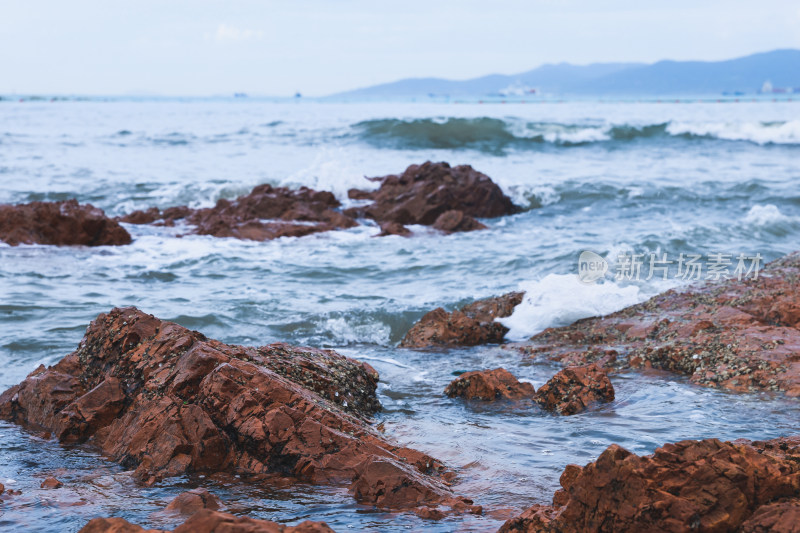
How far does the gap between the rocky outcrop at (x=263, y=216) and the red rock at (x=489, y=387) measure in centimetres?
802

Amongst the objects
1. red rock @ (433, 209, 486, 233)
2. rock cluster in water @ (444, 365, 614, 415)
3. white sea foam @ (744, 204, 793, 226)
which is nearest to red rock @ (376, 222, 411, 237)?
red rock @ (433, 209, 486, 233)

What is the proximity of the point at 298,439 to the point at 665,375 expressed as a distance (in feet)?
10.4

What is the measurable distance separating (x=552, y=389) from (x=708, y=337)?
1.68 meters

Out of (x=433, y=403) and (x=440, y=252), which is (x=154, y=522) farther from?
(x=440, y=252)

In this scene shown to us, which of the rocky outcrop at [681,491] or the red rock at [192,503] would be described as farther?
the red rock at [192,503]

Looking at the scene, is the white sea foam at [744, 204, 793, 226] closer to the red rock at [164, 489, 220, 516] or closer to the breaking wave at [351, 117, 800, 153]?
the red rock at [164, 489, 220, 516]

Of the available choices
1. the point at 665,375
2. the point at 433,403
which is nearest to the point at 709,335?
the point at 665,375

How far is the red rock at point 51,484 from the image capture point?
3.50 meters

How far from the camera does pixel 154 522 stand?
2918 mm

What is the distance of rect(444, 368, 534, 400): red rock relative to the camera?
5188 millimetres

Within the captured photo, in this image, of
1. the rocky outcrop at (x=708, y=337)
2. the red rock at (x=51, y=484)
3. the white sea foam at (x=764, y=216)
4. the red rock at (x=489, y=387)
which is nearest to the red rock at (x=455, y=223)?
the white sea foam at (x=764, y=216)

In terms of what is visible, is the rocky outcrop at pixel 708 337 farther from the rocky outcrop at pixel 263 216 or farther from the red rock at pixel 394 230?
the rocky outcrop at pixel 263 216

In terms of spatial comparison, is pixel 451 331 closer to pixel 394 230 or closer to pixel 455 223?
pixel 394 230

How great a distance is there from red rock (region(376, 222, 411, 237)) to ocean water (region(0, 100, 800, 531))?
331mm
